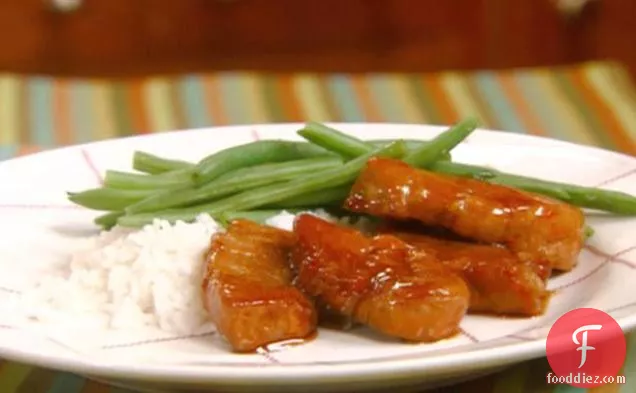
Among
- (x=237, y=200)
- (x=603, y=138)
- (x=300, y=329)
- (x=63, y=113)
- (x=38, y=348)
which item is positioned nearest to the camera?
(x=38, y=348)

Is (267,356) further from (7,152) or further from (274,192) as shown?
(7,152)

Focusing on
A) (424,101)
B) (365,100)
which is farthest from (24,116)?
Result: (424,101)

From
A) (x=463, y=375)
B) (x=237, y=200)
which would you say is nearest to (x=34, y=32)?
(x=237, y=200)

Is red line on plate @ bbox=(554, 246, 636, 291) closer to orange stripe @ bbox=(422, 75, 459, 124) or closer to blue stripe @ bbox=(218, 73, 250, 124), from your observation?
orange stripe @ bbox=(422, 75, 459, 124)

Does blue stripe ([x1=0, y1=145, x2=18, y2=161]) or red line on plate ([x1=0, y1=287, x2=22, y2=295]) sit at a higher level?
blue stripe ([x1=0, y1=145, x2=18, y2=161])

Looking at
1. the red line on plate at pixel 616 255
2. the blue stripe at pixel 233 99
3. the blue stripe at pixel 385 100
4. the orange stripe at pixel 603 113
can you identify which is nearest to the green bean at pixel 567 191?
the red line on plate at pixel 616 255

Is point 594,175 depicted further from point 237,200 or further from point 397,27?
point 397,27

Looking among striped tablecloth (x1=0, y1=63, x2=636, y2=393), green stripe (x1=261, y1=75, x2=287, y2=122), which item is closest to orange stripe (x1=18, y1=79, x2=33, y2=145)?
striped tablecloth (x1=0, y1=63, x2=636, y2=393)
